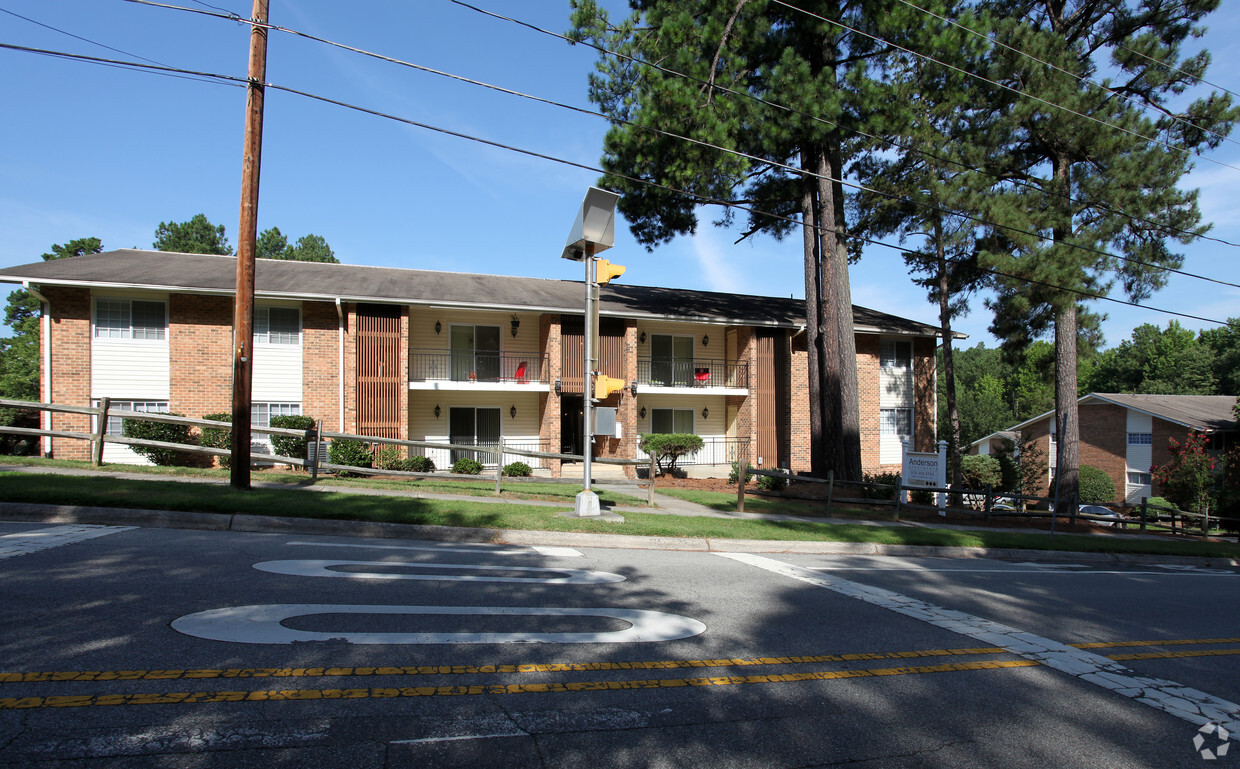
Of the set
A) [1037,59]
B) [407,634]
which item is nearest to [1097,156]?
[1037,59]

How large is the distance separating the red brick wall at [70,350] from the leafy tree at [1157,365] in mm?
74935

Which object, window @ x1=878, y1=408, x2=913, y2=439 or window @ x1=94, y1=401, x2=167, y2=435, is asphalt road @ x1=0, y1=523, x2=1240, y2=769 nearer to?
window @ x1=94, y1=401, x2=167, y2=435

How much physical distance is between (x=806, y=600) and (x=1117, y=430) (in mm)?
40707

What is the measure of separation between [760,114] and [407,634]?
15.5 meters

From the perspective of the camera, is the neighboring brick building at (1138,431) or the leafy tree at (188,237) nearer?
the neighboring brick building at (1138,431)

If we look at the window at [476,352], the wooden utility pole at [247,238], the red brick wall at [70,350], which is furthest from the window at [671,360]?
the red brick wall at [70,350]

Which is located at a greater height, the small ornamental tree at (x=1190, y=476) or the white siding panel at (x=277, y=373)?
the white siding panel at (x=277, y=373)

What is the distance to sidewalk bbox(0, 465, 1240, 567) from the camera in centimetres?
838

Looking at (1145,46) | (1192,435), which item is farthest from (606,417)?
(1192,435)

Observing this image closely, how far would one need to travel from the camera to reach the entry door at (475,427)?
23.9m

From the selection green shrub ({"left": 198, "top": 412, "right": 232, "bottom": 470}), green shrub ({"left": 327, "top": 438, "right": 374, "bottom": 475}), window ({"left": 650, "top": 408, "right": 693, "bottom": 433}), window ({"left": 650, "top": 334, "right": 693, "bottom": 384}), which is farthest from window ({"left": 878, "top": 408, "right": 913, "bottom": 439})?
green shrub ({"left": 198, "top": 412, "right": 232, "bottom": 470})

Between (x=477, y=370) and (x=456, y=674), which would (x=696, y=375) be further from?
(x=456, y=674)

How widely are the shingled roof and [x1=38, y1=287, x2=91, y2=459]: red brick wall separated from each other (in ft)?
2.48

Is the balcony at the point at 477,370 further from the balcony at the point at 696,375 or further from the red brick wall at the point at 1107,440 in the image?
the red brick wall at the point at 1107,440
